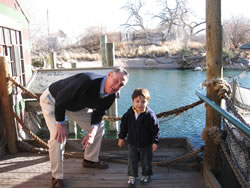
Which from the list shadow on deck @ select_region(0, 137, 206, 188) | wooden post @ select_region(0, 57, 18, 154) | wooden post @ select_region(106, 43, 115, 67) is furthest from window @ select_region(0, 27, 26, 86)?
shadow on deck @ select_region(0, 137, 206, 188)

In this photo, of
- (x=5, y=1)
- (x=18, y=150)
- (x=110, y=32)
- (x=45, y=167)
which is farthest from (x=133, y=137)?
(x=110, y=32)

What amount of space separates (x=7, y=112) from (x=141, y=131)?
6.01ft

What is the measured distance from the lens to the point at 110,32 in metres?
38.8

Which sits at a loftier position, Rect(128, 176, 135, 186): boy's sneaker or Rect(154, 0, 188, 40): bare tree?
Rect(154, 0, 188, 40): bare tree

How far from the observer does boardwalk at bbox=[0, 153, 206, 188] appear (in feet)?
8.11

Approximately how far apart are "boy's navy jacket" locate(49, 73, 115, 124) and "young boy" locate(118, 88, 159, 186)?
0.85 ft

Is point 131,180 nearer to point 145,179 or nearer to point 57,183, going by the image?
point 145,179

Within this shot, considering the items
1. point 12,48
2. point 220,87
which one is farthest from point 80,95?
point 12,48

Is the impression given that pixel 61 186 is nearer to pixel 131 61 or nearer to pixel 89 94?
pixel 89 94

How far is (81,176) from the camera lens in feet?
8.58

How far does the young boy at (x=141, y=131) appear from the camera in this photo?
A: 89.9 inches

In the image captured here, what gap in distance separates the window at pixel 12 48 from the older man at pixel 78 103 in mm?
4645

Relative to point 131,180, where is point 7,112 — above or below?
above

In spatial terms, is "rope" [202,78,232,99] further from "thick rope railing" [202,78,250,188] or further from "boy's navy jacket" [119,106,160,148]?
"boy's navy jacket" [119,106,160,148]
